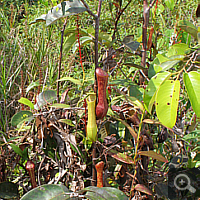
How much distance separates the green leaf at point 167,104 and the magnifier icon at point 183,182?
1.59 feet

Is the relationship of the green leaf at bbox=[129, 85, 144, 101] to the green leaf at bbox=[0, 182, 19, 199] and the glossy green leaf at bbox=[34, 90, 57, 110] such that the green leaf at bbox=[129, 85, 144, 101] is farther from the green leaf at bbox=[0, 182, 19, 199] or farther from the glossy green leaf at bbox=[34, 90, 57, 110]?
the green leaf at bbox=[0, 182, 19, 199]

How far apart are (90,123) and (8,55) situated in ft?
5.61

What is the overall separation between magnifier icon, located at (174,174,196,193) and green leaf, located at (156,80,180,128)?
48 centimetres

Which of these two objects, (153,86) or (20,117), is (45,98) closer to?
(20,117)

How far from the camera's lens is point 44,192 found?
0.57m

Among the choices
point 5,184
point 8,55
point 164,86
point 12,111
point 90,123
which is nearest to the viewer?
point 164,86

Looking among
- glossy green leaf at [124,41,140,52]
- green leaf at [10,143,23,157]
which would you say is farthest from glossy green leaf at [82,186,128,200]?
glossy green leaf at [124,41,140,52]

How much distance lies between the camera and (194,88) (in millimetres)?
536

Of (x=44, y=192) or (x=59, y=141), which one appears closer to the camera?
(x=44, y=192)

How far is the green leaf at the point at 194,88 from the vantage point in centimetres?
53

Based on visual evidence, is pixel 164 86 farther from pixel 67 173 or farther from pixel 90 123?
pixel 67 173

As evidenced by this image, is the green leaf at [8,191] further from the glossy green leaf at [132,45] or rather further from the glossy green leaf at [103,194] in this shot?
the glossy green leaf at [132,45]

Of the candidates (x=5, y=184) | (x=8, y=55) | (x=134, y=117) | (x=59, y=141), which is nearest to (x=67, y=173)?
(x=59, y=141)

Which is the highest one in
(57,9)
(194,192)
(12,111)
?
(57,9)
